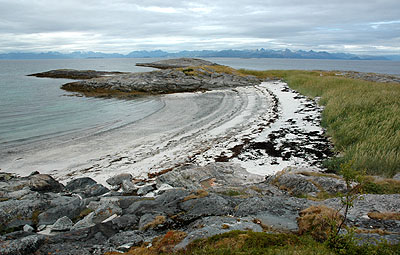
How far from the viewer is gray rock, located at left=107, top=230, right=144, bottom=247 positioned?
15.9ft

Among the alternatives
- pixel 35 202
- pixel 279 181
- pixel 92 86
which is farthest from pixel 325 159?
pixel 92 86

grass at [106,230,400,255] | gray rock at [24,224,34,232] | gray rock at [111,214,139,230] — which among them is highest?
grass at [106,230,400,255]

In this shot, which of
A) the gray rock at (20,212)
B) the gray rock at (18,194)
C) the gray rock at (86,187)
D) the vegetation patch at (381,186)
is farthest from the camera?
the gray rock at (86,187)

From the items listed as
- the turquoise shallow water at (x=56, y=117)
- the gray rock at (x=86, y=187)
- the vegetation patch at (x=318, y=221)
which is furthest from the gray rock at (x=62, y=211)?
the turquoise shallow water at (x=56, y=117)

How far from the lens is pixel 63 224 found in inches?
241

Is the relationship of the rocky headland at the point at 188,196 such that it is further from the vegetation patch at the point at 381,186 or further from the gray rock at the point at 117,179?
the vegetation patch at the point at 381,186

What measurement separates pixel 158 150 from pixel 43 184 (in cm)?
602

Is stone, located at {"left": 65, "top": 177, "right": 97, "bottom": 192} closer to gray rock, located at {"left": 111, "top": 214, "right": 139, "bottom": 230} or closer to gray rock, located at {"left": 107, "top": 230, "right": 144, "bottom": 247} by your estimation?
gray rock, located at {"left": 111, "top": 214, "right": 139, "bottom": 230}

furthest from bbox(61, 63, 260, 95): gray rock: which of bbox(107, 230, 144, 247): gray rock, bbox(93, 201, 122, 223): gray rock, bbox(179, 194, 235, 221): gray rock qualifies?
bbox(107, 230, 144, 247): gray rock

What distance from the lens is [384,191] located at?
22.2 feet

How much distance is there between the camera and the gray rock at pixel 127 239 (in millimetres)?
4847

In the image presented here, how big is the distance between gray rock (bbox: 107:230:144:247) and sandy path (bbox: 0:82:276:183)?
5.89m

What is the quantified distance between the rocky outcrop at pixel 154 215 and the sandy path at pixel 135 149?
3.02 m

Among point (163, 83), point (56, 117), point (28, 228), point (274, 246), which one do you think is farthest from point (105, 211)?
point (163, 83)
